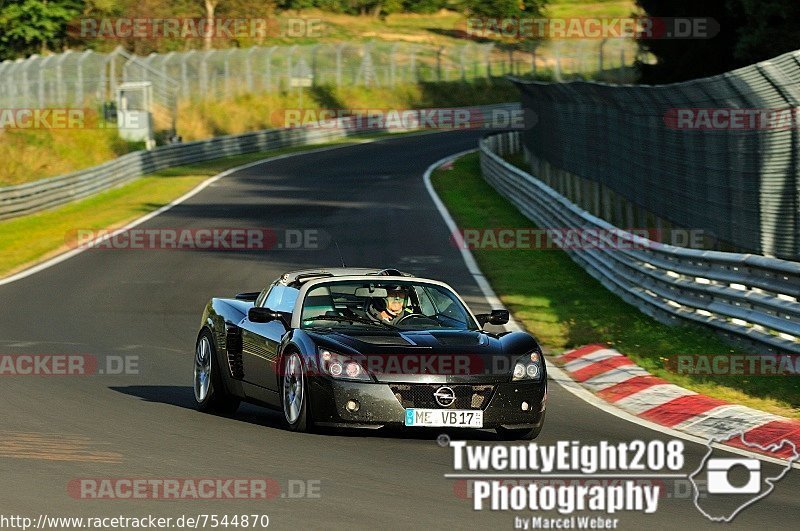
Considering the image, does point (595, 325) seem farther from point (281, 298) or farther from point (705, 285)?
point (281, 298)

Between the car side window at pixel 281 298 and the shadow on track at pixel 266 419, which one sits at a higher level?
the car side window at pixel 281 298

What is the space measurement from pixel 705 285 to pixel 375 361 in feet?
23.9

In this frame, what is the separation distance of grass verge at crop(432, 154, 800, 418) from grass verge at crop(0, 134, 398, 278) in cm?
827

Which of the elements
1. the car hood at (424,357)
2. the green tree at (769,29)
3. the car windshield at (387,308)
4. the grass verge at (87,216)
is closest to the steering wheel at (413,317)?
the car windshield at (387,308)

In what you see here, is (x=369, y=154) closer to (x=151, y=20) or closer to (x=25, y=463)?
(x=151, y=20)

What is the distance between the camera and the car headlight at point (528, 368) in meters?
10.6

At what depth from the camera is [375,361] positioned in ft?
34.1

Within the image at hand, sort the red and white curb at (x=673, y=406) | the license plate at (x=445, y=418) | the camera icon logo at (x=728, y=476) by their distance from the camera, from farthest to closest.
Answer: the red and white curb at (x=673, y=406) → the license plate at (x=445, y=418) → the camera icon logo at (x=728, y=476)

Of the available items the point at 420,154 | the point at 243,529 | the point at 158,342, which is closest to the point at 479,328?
the point at 243,529

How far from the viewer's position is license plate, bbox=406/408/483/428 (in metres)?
10.3

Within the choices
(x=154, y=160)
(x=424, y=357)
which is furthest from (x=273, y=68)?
(x=424, y=357)

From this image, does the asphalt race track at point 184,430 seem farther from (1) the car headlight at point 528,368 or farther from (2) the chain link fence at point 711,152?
(2) the chain link fence at point 711,152

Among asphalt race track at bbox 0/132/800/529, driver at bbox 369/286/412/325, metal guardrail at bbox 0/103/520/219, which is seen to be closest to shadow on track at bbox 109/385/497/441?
asphalt race track at bbox 0/132/800/529

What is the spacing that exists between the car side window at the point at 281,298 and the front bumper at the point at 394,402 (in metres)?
1.44
